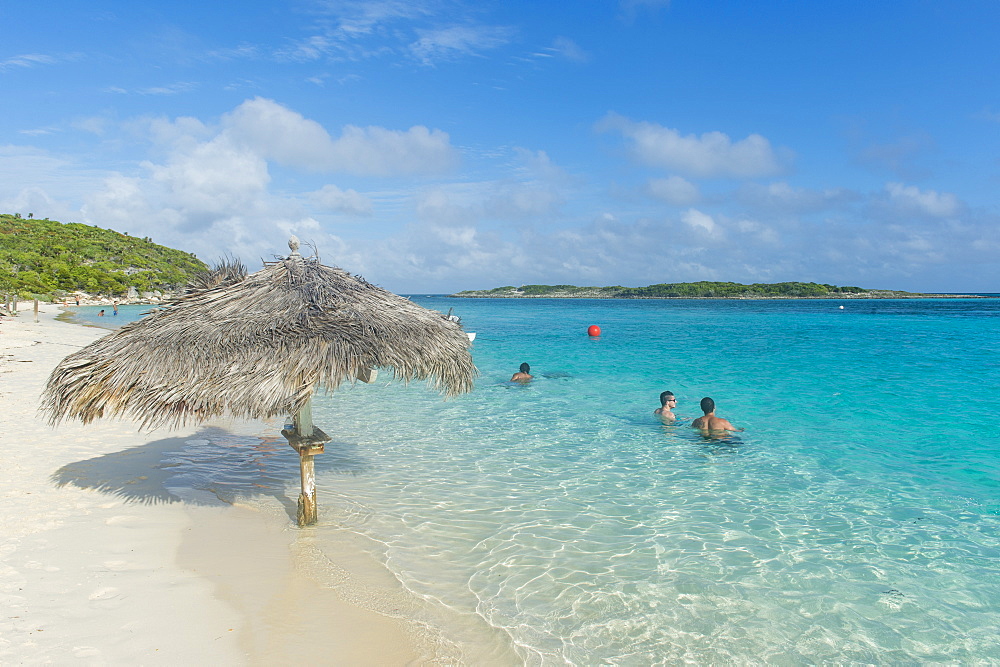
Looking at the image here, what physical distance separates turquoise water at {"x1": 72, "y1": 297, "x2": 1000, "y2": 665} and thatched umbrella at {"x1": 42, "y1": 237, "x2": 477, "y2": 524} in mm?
1899

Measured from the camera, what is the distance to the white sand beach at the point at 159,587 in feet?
12.8

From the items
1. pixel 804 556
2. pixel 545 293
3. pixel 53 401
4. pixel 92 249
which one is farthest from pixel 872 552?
pixel 545 293

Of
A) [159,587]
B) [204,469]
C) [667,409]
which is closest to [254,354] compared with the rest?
[159,587]

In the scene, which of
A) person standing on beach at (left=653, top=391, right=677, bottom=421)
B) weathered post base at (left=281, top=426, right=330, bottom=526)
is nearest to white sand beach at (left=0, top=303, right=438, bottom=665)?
weathered post base at (left=281, top=426, right=330, bottom=526)

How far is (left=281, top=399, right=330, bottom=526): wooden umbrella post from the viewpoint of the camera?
18.1 feet

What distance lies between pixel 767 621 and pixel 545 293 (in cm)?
18435

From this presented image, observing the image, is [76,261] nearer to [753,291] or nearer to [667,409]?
[667,409]

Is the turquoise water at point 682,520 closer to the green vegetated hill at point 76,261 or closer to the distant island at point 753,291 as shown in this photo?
the green vegetated hill at point 76,261

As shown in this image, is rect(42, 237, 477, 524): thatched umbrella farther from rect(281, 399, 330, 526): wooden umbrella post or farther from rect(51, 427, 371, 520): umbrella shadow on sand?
rect(51, 427, 371, 520): umbrella shadow on sand

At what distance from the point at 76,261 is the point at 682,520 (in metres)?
74.7

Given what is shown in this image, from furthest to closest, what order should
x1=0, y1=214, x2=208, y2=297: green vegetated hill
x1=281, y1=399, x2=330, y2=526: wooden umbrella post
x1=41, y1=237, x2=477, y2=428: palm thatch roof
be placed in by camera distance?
x1=0, y1=214, x2=208, y2=297: green vegetated hill < x1=281, y1=399, x2=330, y2=526: wooden umbrella post < x1=41, y1=237, x2=477, y2=428: palm thatch roof

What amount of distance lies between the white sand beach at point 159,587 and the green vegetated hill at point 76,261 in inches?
1577

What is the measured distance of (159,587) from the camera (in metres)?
4.64

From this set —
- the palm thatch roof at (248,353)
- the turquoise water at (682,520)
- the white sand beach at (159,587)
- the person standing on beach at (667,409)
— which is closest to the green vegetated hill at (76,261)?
the turquoise water at (682,520)
